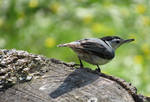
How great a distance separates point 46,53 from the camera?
26.1 feet

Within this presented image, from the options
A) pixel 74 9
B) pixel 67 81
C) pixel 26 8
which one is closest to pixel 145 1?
pixel 74 9

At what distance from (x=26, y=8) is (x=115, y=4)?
145 centimetres

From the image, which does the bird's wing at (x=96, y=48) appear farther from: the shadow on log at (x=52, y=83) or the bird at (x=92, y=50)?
the shadow on log at (x=52, y=83)

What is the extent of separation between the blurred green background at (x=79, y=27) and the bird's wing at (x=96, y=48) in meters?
1.99

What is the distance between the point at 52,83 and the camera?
477 centimetres

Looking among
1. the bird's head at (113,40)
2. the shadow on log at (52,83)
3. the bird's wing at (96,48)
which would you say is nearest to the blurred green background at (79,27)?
the bird's head at (113,40)

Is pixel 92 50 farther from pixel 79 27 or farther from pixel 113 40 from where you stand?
pixel 79 27

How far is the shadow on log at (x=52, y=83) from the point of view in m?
4.63

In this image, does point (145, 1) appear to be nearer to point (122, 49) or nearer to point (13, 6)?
point (122, 49)

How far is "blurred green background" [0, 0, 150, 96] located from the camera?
25.8 ft

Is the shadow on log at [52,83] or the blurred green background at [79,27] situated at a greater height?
the blurred green background at [79,27]

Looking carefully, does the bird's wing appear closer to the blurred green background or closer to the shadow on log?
the shadow on log

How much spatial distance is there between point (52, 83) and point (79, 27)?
3.74m

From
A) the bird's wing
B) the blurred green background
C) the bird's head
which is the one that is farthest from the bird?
the blurred green background
